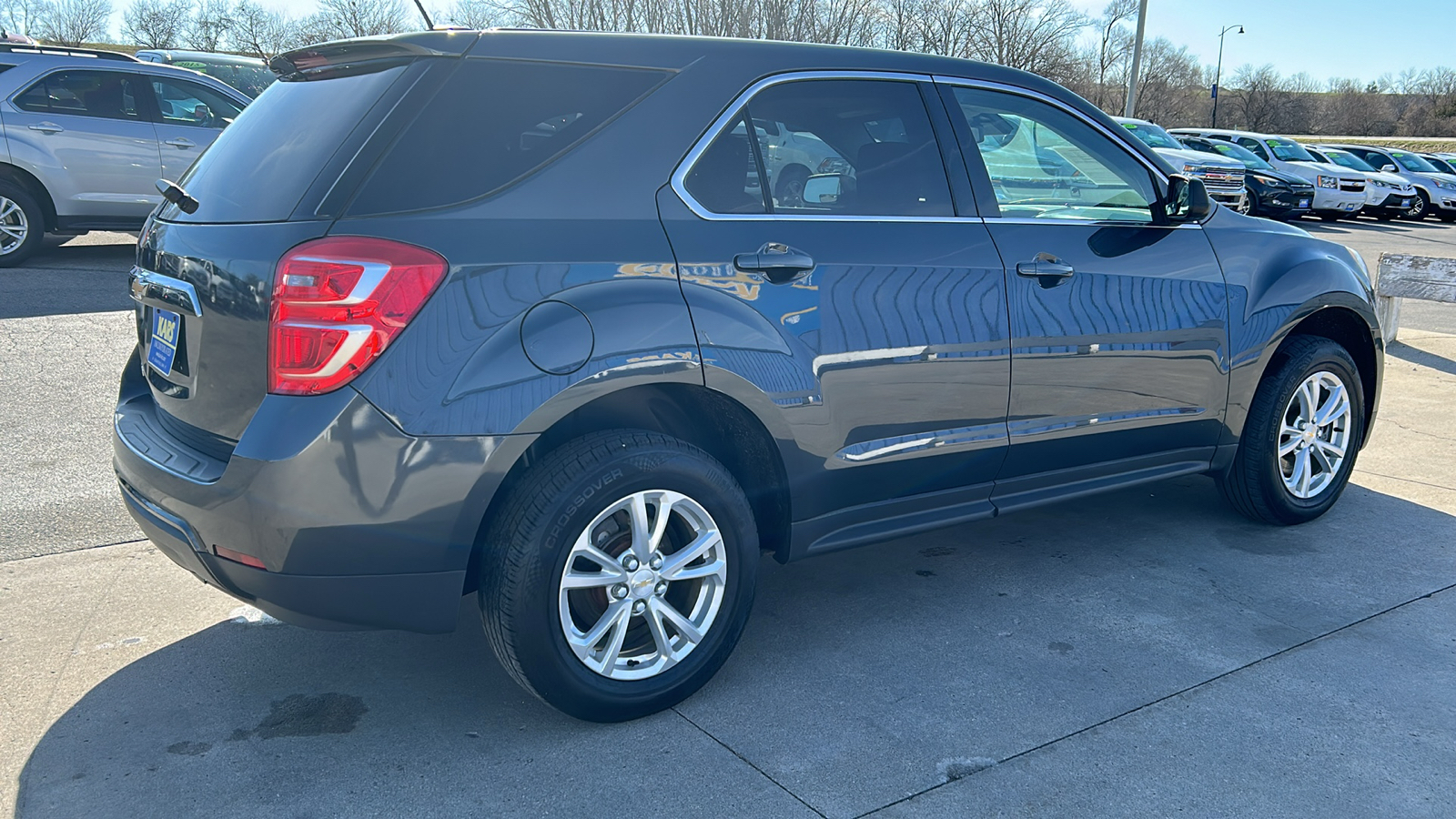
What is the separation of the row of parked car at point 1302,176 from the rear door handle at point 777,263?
57.7ft

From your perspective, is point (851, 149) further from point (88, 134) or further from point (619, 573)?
point (88, 134)

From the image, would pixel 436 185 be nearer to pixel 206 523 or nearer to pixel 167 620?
pixel 206 523

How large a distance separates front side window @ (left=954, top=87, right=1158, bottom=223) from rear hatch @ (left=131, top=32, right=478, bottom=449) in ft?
5.68

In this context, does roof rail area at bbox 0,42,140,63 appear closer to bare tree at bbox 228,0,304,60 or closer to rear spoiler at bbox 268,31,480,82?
rear spoiler at bbox 268,31,480,82

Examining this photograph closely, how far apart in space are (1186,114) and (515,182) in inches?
2844

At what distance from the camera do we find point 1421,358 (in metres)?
8.49

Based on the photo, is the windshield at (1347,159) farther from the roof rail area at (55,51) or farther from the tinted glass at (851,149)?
the tinted glass at (851,149)

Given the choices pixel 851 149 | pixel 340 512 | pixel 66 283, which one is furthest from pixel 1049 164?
pixel 66 283

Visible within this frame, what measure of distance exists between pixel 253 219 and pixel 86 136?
8.14m

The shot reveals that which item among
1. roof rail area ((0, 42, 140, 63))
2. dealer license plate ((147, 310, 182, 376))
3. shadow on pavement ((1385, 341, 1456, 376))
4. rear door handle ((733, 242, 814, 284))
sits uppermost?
roof rail area ((0, 42, 140, 63))

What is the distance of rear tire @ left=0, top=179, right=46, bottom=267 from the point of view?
9250 mm

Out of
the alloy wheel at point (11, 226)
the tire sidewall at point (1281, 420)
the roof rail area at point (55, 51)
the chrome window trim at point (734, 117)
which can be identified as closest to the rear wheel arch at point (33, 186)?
the alloy wheel at point (11, 226)

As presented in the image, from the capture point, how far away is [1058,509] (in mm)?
4996

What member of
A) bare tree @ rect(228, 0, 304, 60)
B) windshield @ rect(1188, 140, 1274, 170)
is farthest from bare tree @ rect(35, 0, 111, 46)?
windshield @ rect(1188, 140, 1274, 170)
